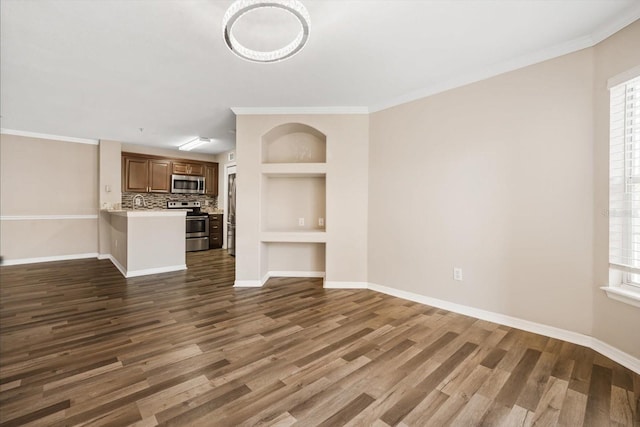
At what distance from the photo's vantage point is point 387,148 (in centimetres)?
359

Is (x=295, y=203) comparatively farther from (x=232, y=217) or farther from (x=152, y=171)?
(x=152, y=171)

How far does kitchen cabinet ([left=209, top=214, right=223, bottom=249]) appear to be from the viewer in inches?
279

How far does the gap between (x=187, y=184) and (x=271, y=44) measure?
5.60 m

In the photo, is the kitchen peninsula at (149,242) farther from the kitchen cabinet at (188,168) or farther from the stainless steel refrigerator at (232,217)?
the kitchen cabinet at (188,168)

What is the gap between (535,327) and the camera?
246 cm

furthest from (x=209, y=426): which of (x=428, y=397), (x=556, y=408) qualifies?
(x=556, y=408)

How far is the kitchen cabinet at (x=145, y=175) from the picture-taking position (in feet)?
20.5

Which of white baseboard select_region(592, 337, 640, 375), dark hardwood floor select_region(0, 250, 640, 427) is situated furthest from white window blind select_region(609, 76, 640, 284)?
dark hardwood floor select_region(0, 250, 640, 427)

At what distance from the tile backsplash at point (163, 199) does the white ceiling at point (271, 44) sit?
9.36 feet

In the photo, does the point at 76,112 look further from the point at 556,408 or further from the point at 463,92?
the point at 556,408

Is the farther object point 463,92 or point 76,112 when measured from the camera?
point 76,112

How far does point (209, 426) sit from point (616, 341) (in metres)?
2.82

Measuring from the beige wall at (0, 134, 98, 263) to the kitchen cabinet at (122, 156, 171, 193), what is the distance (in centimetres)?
55

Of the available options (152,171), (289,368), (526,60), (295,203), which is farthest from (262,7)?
(152,171)
